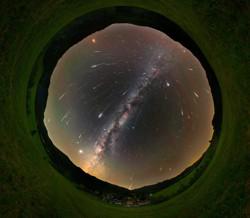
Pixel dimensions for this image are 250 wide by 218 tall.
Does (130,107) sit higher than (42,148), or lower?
higher

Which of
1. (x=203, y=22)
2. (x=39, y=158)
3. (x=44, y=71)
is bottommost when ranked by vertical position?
(x=39, y=158)

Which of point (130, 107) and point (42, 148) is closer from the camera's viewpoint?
point (130, 107)

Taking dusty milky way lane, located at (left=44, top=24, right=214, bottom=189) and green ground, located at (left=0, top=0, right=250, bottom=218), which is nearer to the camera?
dusty milky way lane, located at (left=44, top=24, right=214, bottom=189)

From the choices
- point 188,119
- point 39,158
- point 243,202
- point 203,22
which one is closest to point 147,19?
point 203,22

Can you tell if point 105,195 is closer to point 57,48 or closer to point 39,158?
point 39,158

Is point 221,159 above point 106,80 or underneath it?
above

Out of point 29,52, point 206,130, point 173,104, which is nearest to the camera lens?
point 173,104

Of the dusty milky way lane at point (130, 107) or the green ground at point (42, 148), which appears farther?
the green ground at point (42, 148)

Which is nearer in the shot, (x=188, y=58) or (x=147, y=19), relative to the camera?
(x=188, y=58)
